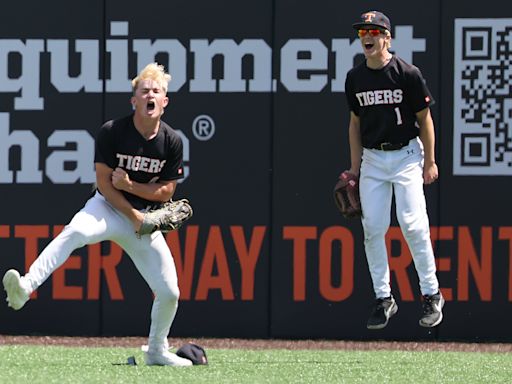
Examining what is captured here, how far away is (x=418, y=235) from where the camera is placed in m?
8.92

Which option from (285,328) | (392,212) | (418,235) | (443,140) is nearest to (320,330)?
(285,328)

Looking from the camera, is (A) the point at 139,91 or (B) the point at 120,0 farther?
(B) the point at 120,0

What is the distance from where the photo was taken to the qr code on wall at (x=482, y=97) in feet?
36.5

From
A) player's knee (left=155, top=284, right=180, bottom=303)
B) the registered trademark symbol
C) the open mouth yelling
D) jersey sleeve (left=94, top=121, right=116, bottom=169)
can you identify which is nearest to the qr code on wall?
the registered trademark symbol

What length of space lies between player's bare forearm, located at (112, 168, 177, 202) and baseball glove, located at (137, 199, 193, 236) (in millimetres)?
75

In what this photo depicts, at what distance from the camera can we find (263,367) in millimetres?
8891

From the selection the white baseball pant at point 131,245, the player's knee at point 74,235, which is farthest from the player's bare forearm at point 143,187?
the player's knee at point 74,235

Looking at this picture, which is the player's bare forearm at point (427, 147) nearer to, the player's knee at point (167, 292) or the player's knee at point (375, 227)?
the player's knee at point (375, 227)

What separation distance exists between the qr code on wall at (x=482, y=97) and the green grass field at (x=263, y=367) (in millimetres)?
1688

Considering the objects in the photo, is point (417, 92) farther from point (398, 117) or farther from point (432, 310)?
point (432, 310)

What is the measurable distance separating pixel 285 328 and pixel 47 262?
380cm

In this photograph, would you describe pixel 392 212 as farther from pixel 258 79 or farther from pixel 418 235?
pixel 418 235

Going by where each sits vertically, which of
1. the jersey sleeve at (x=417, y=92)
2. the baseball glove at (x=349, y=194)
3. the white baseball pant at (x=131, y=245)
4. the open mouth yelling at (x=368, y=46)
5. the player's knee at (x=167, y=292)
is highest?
the open mouth yelling at (x=368, y=46)

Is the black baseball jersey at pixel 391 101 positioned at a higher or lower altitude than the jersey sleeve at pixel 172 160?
higher
